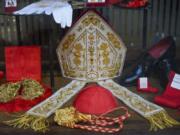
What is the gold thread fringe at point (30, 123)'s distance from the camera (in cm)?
142

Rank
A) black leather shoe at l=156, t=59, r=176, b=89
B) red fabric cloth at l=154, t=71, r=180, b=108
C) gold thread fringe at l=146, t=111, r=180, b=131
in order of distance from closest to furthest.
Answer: gold thread fringe at l=146, t=111, r=180, b=131 → red fabric cloth at l=154, t=71, r=180, b=108 → black leather shoe at l=156, t=59, r=176, b=89

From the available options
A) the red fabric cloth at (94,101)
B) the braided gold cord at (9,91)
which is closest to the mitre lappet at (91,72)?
the red fabric cloth at (94,101)

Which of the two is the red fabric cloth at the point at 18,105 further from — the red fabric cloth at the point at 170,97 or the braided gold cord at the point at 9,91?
the red fabric cloth at the point at 170,97

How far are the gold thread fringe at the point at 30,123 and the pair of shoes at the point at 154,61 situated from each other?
0.51 metres

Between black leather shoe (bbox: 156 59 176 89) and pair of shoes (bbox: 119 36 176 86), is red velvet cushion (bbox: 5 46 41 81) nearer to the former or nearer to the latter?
pair of shoes (bbox: 119 36 176 86)

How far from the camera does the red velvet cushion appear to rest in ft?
6.07

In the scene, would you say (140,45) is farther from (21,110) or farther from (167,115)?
(21,110)

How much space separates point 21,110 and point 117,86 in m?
0.44

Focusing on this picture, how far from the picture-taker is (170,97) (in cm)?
165

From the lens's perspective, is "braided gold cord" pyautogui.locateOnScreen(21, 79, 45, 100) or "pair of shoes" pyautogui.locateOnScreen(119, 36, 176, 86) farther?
"pair of shoes" pyautogui.locateOnScreen(119, 36, 176, 86)

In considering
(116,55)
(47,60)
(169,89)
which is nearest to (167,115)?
(169,89)

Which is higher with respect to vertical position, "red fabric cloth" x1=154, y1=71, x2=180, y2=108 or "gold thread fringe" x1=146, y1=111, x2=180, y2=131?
"red fabric cloth" x1=154, y1=71, x2=180, y2=108

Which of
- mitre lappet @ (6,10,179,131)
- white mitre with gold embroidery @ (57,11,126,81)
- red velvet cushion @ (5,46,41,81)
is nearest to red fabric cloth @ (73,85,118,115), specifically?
mitre lappet @ (6,10,179,131)

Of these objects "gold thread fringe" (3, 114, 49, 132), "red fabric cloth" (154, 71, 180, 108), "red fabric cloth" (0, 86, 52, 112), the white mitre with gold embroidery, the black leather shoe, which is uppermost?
the white mitre with gold embroidery
